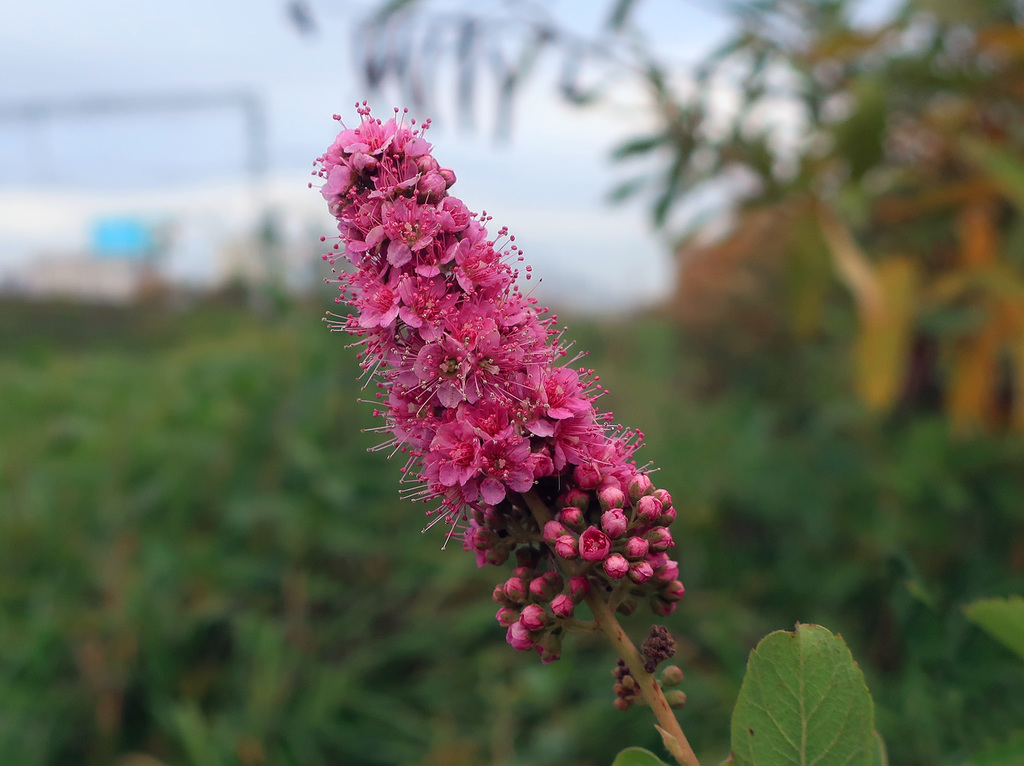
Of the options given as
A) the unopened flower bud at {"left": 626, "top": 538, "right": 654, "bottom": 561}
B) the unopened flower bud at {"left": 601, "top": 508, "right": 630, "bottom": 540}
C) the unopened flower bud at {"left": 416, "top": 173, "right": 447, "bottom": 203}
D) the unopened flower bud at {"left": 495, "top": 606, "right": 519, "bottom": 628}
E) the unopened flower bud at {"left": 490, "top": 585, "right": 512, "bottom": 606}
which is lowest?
the unopened flower bud at {"left": 495, "top": 606, "right": 519, "bottom": 628}

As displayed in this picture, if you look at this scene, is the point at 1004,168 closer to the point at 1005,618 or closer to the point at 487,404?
the point at 1005,618

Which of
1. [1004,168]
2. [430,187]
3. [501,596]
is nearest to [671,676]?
[501,596]

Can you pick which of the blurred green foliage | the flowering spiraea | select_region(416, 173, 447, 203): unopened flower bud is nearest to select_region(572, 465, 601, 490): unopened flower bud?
the flowering spiraea

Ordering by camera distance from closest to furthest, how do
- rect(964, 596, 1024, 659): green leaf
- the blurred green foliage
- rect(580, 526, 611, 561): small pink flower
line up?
rect(580, 526, 611, 561): small pink flower, rect(964, 596, 1024, 659): green leaf, the blurred green foliage

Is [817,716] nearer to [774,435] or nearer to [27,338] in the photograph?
[774,435]

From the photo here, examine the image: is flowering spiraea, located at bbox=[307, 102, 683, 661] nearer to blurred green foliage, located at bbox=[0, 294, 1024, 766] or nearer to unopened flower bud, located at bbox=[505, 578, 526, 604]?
unopened flower bud, located at bbox=[505, 578, 526, 604]

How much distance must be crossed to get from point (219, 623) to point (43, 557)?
0.93 metres

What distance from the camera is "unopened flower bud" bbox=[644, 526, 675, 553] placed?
0.90 m

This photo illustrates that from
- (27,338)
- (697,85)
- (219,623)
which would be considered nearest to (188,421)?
(219,623)

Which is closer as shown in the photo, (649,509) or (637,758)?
(637,758)

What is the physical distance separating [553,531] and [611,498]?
8 cm

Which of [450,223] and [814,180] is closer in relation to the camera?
[450,223]

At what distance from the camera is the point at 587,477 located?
0.93 m

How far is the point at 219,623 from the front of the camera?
3443 mm
